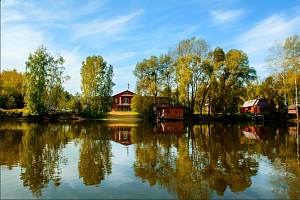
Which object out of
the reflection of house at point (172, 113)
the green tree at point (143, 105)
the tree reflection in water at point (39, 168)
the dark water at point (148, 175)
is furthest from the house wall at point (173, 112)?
the tree reflection in water at point (39, 168)

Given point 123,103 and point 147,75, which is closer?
point 147,75

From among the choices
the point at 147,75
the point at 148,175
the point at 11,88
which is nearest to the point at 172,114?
the point at 147,75

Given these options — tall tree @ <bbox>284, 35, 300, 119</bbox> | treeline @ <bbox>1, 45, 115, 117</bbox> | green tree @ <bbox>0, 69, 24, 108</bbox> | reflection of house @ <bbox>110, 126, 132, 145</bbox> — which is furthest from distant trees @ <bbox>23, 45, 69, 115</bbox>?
tall tree @ <bbox>284, 35, 300, 119</bbox>

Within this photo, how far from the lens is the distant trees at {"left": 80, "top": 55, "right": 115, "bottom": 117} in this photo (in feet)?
144

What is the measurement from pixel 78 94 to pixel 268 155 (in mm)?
43604

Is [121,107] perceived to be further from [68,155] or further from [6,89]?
[68,155]

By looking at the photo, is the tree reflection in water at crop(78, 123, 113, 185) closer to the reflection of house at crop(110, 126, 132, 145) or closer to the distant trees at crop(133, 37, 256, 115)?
the reflection of house at crop(110, 126, 132, 145)

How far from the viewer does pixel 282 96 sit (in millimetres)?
41594

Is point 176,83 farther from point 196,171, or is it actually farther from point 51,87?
point 196,171

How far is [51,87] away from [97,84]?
9.14 meters

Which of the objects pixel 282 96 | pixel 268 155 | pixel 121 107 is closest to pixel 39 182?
pixel 268 155

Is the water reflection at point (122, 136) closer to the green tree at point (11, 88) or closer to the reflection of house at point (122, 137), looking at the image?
the reflection of house at point (122, 137)

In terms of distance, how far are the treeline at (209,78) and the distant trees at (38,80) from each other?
17.5m

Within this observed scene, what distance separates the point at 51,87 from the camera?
39.6 m
